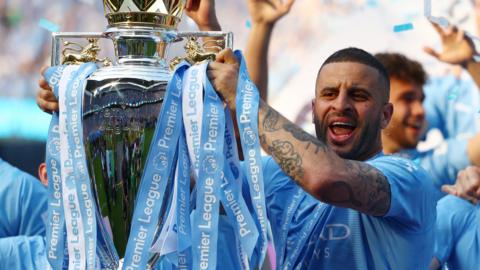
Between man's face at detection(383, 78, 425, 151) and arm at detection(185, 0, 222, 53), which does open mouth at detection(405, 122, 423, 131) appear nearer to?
man's face at detection(383, 78, 425, 151)

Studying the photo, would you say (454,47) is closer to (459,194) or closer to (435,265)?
(459,194)

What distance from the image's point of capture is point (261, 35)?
5.44 m

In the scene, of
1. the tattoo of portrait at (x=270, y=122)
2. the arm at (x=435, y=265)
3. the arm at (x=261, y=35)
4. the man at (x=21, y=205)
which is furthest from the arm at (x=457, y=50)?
the tattoo of portrait at (x=270, y=122)

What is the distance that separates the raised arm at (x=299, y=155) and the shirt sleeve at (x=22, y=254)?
1892mm

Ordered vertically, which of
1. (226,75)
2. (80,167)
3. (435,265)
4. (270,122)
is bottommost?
(435,265)

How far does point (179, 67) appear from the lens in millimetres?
2635

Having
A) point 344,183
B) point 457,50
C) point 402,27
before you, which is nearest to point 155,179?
point 344,183

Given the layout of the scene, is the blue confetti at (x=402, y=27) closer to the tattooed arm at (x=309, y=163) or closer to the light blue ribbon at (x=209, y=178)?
the tattooed arm at (x=309, y=163)

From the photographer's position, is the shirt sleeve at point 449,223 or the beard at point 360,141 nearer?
the beard at point 360,141

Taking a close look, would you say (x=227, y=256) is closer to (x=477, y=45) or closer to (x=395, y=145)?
(x=395, y=145)

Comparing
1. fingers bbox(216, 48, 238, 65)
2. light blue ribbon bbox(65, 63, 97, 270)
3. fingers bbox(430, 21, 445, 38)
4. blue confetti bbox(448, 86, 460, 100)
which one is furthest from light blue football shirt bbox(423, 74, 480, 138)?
light blue ribbon bbox(65, 63, 97, 270)

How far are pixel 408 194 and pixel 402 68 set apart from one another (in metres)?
2.35

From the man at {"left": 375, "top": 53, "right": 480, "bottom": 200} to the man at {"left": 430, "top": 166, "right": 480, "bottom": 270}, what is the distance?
1.66 ft

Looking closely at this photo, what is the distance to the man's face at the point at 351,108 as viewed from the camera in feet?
9.93
